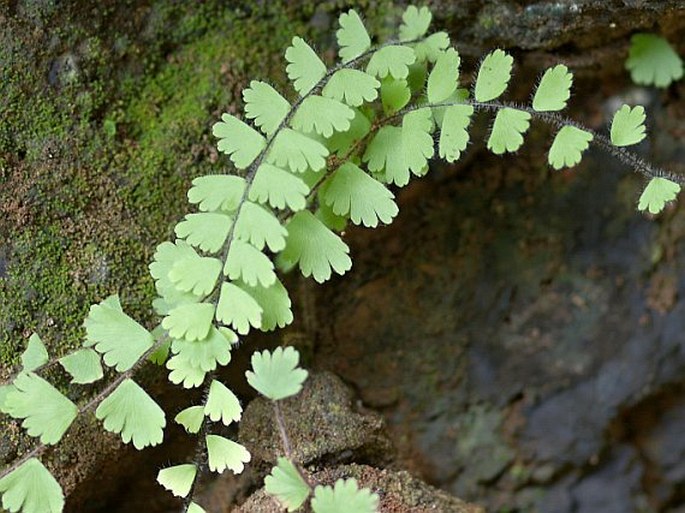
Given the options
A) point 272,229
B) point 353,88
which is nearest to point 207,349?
point 272,229

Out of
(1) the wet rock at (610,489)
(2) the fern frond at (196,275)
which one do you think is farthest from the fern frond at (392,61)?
(1) the wet rock at (610,489)

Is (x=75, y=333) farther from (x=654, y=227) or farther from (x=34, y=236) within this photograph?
(x=654, y=227)

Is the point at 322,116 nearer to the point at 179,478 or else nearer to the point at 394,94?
the point at 394,94

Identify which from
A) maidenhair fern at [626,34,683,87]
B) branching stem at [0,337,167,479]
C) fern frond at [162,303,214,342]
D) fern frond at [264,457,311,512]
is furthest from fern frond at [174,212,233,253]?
maidenhair fern at [626,34,683,87]

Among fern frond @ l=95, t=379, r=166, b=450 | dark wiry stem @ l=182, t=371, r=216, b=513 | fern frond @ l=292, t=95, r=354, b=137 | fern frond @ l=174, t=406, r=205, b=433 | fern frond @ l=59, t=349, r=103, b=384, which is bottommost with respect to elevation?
dark wiry stem @ l=182, t=371, r=216, b=513

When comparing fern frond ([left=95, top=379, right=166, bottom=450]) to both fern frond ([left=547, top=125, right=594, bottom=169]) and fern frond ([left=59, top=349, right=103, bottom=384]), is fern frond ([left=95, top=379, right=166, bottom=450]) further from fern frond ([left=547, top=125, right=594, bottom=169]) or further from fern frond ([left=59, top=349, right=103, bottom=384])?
fern frond ([left=547, top=125, right=594, bottom=169])

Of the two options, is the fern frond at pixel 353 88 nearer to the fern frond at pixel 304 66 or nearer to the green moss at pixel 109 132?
the fern frond at pixel 304 66

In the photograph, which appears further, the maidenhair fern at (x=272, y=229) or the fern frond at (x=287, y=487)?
the maidenhair fern at (x=272, y=229)

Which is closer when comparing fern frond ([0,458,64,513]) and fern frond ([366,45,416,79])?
fern frond ([0,458,64,513])

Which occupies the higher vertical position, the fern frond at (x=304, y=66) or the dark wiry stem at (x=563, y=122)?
the fern frond at (x=304, y=66)
